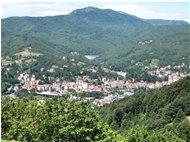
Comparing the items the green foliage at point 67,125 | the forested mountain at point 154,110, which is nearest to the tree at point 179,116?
the forested mountain at point 154,110

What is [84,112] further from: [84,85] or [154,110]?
[84,85]

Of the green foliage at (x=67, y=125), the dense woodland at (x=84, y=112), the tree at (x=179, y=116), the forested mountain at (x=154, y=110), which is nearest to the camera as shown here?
the green foliage at (x=67, y=125)

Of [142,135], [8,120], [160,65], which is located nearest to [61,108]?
[8,120]

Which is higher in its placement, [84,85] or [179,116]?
[179,116]

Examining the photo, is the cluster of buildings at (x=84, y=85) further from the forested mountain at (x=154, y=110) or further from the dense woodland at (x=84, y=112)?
the forested mountain at (x=154, y=110)

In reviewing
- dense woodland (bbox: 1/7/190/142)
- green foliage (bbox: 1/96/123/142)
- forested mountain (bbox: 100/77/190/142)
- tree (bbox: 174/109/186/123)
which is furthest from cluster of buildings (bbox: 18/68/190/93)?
green foliage (bbox: 1/96/123/142)

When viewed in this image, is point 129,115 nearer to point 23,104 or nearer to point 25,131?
point 23,104

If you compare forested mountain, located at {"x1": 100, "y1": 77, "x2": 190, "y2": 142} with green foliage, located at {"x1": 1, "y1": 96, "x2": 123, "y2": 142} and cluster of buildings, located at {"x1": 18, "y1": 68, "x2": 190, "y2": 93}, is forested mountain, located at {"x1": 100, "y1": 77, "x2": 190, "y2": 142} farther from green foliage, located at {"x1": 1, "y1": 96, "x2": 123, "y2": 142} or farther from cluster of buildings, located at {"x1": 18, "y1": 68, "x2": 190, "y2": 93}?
cluster of buildings, located at {"x1": 18, "y1": 68, "x2": 190, "y2": 93}

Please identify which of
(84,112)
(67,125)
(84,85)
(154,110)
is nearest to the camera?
(67,125)

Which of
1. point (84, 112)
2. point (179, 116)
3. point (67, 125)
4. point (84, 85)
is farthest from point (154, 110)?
point (84, 85)
